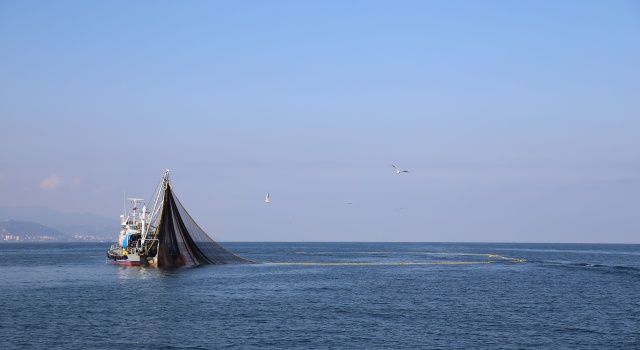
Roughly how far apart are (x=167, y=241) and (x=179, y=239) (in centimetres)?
228

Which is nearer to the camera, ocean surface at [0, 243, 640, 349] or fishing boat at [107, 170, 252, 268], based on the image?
ocean surface at [0, 243, 640, 349]

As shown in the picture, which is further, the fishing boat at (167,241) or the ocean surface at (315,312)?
the fishing boat at (167,241)

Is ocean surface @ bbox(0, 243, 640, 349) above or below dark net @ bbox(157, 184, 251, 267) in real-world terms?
below

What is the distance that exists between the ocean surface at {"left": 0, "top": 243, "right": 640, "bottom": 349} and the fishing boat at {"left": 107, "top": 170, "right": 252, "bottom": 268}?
33.6ft

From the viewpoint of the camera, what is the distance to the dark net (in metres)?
117

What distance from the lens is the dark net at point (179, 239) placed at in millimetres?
117000

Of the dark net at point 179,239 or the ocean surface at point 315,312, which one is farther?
the dark net at point 179,239

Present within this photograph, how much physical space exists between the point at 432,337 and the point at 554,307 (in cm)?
2382

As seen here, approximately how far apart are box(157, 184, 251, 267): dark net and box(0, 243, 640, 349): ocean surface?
960cm

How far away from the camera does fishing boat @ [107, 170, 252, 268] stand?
385ft

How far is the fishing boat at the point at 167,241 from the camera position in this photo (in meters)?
117

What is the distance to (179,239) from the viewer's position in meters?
121

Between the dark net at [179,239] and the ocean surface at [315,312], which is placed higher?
the dark net at [179,239]

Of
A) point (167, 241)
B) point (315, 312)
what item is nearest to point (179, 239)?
point (167, 241)
